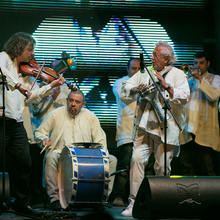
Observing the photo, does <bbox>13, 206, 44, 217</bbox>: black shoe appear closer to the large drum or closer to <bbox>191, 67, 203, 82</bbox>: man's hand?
the large drum

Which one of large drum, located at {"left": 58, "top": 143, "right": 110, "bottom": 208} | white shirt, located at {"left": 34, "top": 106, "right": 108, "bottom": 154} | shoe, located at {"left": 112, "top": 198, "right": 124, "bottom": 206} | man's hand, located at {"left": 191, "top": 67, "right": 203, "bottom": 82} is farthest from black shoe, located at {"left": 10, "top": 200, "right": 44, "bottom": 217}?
man's hand, located at {"left": 191, "top": 67, "right": 203, "bottom": 82}

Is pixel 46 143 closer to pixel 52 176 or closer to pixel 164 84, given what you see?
pixel 52 176

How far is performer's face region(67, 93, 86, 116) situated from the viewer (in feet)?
16.9

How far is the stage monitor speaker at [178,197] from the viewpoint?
3.47m

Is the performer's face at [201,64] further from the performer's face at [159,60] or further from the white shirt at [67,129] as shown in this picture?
the white shirt at [67,129]

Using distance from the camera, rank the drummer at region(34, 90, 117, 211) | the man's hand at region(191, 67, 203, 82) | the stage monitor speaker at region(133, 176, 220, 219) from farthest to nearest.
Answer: the man's hand at region(191, 67, 203, 82), the drummer at region(34, 90, 117, 211), the stage monitor speaker at region(133, 176, 220, 219)

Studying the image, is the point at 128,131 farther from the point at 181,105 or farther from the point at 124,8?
the point at 124,8

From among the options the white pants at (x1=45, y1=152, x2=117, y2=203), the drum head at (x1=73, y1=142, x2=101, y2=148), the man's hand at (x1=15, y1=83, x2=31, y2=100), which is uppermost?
the man's hand at (x1=15, y1=83, x2=31, y2=100)

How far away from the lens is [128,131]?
5535 millimetres

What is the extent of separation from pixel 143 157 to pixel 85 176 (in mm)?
708

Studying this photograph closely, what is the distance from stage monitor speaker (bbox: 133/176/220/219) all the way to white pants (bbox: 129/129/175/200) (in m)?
0.77

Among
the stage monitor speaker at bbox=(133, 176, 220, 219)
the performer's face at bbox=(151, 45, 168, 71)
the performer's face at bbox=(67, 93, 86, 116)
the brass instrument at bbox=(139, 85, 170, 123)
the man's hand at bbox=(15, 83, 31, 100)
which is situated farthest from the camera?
the performer's face at bbox=(67, 93, 86, 116)

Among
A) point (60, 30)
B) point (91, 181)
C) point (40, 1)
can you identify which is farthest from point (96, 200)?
point (40, 1)

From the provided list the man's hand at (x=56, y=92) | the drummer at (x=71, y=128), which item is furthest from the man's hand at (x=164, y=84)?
the man's hand at (x=56, y=92)
